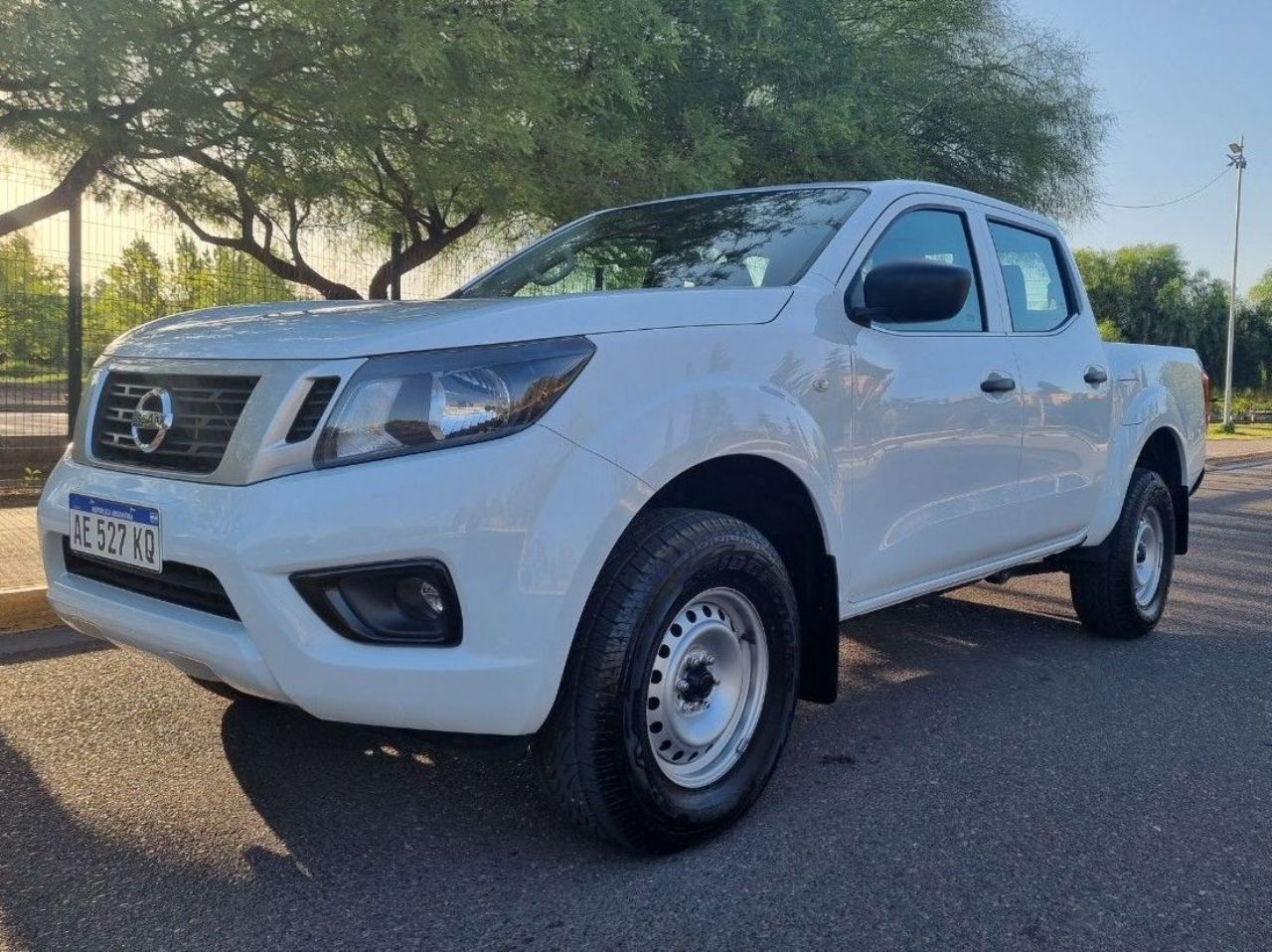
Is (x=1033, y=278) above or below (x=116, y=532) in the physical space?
above

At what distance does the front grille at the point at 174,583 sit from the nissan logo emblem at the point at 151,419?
30 cm

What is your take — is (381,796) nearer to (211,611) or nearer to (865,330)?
(211,611)

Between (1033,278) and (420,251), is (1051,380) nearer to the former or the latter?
(1033,278)

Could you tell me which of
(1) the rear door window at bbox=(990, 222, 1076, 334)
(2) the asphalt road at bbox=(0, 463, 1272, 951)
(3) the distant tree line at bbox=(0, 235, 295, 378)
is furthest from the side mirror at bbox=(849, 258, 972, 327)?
(3) the distant tree line at bbox=(0, 235, 295, 378)

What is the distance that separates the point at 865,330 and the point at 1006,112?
457 inches

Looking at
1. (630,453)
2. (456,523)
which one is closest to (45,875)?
(456,523)

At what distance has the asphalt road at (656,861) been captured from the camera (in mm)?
2367

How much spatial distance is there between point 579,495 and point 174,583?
0.93 meters

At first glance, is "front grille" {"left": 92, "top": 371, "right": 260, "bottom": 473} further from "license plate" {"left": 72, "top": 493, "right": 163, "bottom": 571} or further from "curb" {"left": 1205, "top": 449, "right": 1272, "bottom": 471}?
"curb" {"left": 1205, "top": 449, "right": 1272, "bottom": 471}

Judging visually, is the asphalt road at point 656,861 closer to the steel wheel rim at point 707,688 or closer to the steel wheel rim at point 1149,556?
the steel wheel rim at point 707,688

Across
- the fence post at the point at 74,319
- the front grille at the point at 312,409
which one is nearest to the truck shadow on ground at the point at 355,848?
the front grille at the point at 312,409

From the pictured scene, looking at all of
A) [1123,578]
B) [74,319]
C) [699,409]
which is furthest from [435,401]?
[74,319]

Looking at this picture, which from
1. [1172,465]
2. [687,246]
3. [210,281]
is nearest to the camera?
[687,246]

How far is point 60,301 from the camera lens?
8.16 m
